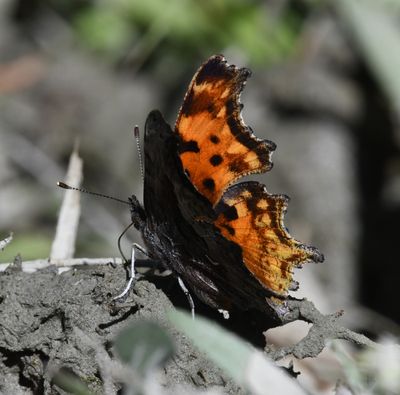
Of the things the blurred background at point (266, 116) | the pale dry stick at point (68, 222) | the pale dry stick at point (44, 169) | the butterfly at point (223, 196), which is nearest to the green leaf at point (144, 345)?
the butterfly at point (223, 196)

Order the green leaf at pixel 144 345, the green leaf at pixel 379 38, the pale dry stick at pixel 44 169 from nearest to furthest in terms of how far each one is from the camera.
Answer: the green leaf at pixel 144 345, the green leaf at pixel 379 38, the pale dry stick at pixel 44 169

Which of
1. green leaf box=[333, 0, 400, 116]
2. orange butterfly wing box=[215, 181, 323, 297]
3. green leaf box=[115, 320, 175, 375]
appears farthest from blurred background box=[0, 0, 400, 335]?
green leaf box=[115, 320, 175, 375]

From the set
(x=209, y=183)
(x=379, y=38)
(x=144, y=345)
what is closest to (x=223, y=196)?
(x=209, y=183)

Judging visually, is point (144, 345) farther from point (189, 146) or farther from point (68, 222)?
point (68, 222)

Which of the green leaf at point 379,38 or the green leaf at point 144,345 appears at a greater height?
the green leaf at point 379,38

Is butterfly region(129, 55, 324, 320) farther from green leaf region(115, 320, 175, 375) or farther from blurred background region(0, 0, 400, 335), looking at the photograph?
→ blurred background region(0, 0, 400, 335)

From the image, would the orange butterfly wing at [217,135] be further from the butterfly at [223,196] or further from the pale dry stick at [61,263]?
the pale dry stick at [61,263]

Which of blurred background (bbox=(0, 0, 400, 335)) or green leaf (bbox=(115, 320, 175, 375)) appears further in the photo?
blurred background (bbox=(0, 0, 400, 335))
